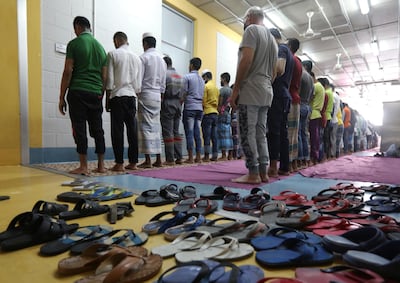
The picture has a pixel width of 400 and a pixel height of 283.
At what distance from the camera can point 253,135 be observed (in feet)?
7.93

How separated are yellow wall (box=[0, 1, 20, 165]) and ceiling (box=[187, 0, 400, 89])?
4.29m

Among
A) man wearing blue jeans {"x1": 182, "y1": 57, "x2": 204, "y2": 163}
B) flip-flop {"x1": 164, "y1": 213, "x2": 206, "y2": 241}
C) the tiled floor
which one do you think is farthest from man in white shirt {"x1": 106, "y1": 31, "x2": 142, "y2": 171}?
flip-flop {"x1": 164, "y1": 213, "x2": 206, "y2": 241}

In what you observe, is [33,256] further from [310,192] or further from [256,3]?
[256,3]

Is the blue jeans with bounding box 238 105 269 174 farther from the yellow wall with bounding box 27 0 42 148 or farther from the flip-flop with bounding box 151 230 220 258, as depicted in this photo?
the yellow wall with bounding box 27 0 42 148

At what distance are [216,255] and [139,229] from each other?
47 centimetres

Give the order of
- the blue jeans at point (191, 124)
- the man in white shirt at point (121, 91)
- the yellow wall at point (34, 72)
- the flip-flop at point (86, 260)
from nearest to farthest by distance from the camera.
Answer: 1. the flip-flop at point (86, 260)
2. the man in white shirt at point (121, 91)
3. the yellow wall at point (34, 72)
4. the blue jeans at point (191, 124)

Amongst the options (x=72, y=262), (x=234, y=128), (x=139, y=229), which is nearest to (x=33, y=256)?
(x=72, y=262)

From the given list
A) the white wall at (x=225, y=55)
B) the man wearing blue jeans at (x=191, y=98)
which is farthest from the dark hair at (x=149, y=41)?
the white wall at (x=225, y=55)

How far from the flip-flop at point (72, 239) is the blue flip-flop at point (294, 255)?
65 cm

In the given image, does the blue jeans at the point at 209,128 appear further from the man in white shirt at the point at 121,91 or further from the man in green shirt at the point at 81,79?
the man in green shirt at the point at 81,79

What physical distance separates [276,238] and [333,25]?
8.28 metres

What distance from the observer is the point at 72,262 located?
847 millimetres

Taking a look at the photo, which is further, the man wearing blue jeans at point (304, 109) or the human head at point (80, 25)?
the man wearing blue jeans at point (304, 109)

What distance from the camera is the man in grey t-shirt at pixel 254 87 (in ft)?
7.73
